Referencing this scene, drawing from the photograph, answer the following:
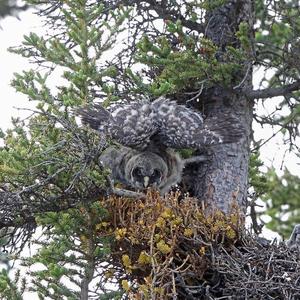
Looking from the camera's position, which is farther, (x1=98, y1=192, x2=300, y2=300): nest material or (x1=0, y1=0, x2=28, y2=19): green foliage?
(x1=0, y1=0, x2=28, y2=19): green foliage

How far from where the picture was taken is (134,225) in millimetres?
7059

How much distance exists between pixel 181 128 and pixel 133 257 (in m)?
1.27

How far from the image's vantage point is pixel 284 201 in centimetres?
1181

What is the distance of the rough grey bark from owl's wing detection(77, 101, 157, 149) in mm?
687

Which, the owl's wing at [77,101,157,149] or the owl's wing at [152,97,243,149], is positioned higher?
the owl's wing at [152,97,243,149]

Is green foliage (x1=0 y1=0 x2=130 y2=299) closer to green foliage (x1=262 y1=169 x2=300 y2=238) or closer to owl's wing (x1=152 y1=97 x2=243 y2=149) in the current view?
owl's wing (x1=152 y1=97 x2=243 y2=149)

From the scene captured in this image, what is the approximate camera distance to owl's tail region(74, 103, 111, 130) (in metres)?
7.25

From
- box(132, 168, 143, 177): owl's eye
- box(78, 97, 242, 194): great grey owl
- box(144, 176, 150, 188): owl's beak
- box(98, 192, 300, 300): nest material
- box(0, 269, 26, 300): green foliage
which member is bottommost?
box(0, 269, 26, 300): green foliage

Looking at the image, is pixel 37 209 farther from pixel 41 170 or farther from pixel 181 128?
pixel 181 128

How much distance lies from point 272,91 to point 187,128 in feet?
3.08

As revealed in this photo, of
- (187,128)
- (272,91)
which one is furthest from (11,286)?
(272,91)

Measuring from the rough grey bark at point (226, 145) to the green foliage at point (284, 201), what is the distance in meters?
3.21

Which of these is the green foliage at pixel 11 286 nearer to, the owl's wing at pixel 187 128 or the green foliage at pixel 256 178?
the owl's wing at pixel 187 128

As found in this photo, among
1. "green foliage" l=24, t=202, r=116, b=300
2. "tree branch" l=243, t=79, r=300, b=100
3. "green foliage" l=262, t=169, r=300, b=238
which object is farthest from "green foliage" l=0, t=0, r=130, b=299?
"green foliage" l=262, t=169, r=300, b=238
